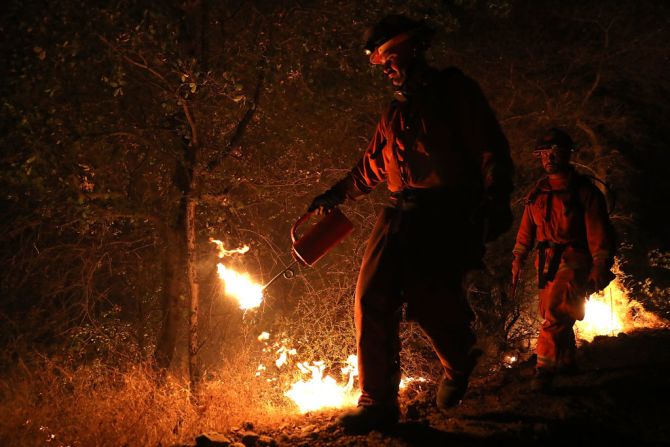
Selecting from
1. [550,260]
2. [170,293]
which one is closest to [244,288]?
[170,293]

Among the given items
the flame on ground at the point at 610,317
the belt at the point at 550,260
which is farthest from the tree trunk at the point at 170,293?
the flame on ground at the point at 610,317

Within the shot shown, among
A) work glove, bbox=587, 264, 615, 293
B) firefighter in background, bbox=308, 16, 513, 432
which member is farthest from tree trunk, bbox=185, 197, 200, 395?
work glove, bbox=587, 264, 615, 293

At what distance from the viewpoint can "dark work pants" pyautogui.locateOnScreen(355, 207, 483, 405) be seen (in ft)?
11.4

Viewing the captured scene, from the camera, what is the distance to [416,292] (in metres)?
3.49

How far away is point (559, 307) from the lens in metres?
4.88

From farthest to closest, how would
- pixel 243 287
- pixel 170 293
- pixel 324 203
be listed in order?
1. pixel 170 293
2. pixel 243 287
3. pixel 324 203

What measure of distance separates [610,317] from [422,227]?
6.16 meters

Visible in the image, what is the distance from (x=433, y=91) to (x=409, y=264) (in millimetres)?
1048

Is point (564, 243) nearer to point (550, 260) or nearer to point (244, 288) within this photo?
point (550, 260)

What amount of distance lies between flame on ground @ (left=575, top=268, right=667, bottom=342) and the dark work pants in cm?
549

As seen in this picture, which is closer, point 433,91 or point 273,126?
point 433,91

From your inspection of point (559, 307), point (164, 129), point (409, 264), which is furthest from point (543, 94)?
point (409, 264)

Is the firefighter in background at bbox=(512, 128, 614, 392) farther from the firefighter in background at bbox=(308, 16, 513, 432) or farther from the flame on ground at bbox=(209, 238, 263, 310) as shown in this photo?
the flame on ground at bbox=(209, 238, 263, 310)

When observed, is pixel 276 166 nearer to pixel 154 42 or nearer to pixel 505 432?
pixel 154 42
